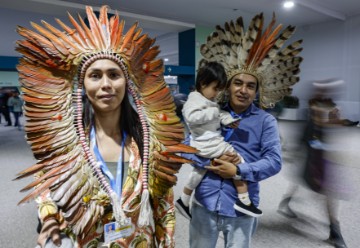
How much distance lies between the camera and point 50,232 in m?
0.87

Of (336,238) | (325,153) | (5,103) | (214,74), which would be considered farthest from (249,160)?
(5,103)

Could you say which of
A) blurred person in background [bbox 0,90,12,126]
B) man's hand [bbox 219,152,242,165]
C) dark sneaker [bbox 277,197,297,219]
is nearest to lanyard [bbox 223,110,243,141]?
man's hand [bbox 219,152,242,165]

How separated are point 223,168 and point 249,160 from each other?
0.48 ft

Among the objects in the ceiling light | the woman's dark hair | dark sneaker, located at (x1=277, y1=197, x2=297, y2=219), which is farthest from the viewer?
the ceiling light

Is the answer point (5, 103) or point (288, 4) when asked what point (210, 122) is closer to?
point (288, 4)

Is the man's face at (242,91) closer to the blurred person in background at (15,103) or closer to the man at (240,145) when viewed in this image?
the man at (240,145)

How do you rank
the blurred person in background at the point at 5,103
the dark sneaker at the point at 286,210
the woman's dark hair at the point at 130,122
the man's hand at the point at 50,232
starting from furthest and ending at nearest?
the blurred person in background at the point at 5,103 < the dark sneaker at the point at 286,210 < the woman's dark hair at the point at 130,122 < the man's hand at the point at 50,232

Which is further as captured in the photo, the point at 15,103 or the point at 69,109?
the point at 15,103

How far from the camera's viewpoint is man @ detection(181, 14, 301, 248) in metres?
1.27

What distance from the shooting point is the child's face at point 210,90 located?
4.54 feet

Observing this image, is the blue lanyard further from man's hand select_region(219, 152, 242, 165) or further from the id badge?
man's hand select_region(219, 152, 242, 165)

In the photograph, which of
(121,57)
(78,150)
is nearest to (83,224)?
(78,150)

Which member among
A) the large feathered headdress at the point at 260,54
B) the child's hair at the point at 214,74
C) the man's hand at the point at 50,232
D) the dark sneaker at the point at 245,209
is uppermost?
the large feathered headdress at the point at 260,54

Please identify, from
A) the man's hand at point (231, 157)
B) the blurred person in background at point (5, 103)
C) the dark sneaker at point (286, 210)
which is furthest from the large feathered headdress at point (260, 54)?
the blurred person in background at point (5, 103)
